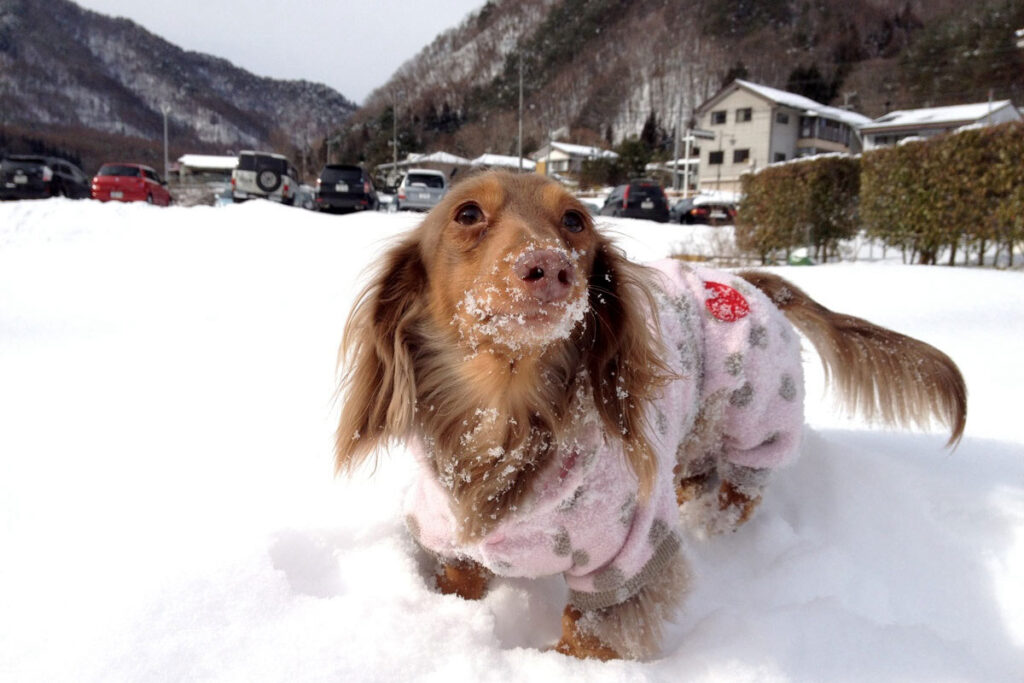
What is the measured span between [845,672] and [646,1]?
135 meters

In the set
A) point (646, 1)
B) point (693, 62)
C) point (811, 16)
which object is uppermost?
point (646, 1)

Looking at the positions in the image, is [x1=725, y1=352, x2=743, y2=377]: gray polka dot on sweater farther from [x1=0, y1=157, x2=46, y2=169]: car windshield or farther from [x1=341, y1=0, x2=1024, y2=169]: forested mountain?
[x1=341, y1=0, x2=1024, y2=169]: forested mountain

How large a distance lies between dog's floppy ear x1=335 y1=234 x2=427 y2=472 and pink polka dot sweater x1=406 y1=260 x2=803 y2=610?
14cm

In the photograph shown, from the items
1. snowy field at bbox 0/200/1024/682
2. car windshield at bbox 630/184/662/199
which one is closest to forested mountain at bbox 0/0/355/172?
car windshield at bbox 630/184/662/199

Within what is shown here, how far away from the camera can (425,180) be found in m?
18.8

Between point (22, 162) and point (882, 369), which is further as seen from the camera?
point (22, 162)

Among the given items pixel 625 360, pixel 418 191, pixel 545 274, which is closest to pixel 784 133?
pixel 418 191

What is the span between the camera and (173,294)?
5277mm

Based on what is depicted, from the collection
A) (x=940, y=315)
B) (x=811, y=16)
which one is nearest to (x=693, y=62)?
(x=811, y=16)

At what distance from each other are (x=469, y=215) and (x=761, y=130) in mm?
50954

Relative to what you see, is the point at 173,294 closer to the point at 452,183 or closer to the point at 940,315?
the point at 452,183

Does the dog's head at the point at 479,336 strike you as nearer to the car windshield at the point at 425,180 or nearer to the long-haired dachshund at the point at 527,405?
the long-haired dachshund at the point at 527,405

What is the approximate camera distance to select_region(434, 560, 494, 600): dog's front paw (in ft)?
6.08

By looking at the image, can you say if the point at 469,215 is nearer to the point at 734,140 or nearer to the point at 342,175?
the point at 342,175
